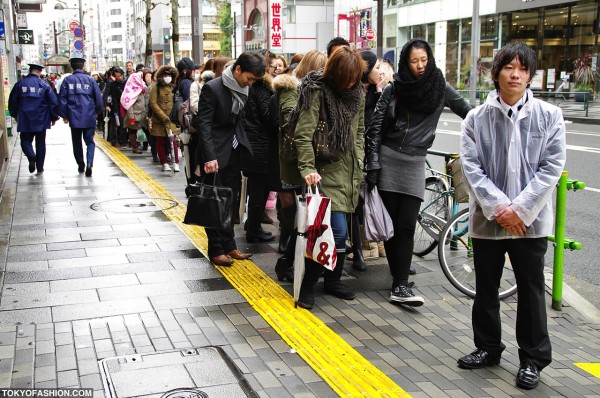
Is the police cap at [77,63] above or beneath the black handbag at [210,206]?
above

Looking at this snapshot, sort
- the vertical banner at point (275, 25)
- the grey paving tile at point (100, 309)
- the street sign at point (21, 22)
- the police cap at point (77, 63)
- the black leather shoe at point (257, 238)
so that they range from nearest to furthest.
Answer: the grey paving tile at point (100, 309) → the black leather shoe at point (257, 238) → the police cap at point (77, 63) → the street sign at point (21, 22) → the vertical banner at point (275, 25)

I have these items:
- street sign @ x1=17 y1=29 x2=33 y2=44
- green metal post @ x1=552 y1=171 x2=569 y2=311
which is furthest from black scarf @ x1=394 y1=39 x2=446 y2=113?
street sign @ x1=17 y1=29 x2=33 y2=44

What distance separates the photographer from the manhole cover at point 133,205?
8656mm

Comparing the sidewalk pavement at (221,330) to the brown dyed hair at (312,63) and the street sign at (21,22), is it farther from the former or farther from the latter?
the street sign at (21,22)

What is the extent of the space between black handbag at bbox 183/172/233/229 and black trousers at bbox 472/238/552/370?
247 centimetres

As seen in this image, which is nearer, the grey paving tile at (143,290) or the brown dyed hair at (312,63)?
the grey paving tile at (143,290)

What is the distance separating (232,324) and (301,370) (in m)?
0.88

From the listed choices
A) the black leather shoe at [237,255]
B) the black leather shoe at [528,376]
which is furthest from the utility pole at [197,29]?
the black leather shoe at [528,376]

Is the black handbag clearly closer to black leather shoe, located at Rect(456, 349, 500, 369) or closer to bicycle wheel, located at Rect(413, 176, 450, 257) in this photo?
bicycle wheel, located at Rect(413, 176, 450, 257)

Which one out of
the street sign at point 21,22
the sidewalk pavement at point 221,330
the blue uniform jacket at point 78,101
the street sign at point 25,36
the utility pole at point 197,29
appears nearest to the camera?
the sidewalk pavement at point 221,330

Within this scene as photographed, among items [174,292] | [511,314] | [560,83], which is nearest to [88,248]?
[174,292]

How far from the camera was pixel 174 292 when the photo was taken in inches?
209

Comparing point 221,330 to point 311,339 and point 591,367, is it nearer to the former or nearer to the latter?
point 311,339

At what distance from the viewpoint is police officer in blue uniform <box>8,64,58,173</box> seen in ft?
37.2
